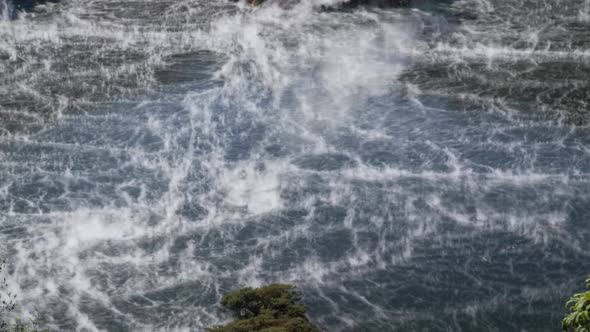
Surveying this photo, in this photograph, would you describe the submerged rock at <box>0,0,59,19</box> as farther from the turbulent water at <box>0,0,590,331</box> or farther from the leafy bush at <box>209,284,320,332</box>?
the leafy bush at <box>209,284,320,332</box>

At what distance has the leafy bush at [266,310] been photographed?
21266 mm

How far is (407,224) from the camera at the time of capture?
28.2 m

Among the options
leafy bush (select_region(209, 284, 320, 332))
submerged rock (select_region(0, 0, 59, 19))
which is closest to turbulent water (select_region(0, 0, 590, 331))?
leafy bush (select_region(209, 284, 320, 332))

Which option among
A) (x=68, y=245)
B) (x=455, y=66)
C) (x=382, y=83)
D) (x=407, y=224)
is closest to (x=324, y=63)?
(x=382, y=83)

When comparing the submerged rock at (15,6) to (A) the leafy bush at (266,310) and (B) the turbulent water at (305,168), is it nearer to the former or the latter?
(B) the turbulent water at (305,168)

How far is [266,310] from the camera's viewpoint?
2233cm

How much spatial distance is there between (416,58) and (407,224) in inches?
672


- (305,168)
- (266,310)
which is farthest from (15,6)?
(266,310)

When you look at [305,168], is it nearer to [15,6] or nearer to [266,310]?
[266,310]

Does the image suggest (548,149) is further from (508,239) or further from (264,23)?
(264,23)

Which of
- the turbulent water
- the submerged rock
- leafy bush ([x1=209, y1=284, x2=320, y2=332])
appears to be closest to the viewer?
leafy bush ([x1=209, y1=284, x2=320, y2=332])

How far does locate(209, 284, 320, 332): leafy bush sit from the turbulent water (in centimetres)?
111

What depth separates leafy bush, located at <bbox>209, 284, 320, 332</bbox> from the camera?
2127 centimetres

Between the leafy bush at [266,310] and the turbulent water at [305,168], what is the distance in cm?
111
